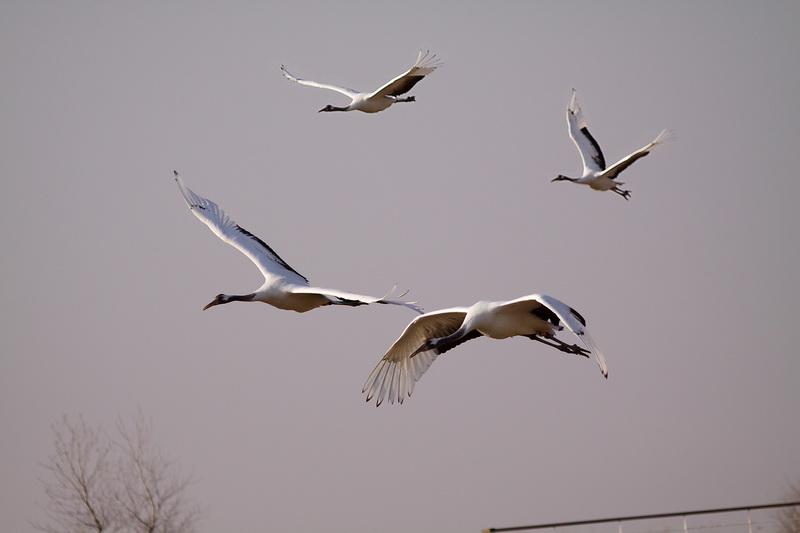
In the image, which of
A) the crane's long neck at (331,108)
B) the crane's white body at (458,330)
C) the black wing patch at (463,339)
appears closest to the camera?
the crane's white body at (458,330)

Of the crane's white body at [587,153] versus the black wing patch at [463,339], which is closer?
the black wing patch at [463,339]

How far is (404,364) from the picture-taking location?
54.6ft

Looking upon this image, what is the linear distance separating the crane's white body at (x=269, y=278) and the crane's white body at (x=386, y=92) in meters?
3.80

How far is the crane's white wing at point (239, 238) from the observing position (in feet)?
56.8

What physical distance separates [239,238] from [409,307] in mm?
4148

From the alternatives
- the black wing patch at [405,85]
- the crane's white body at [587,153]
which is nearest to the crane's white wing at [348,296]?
the black wing patch at [405,85]

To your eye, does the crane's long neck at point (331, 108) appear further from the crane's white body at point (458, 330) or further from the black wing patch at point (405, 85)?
the crane's white body at point (458, 330)

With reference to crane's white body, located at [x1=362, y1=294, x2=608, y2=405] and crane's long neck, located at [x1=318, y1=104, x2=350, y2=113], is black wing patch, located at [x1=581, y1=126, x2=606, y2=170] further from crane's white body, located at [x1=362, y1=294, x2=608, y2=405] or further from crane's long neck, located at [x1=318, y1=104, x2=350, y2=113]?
crane's white body, located at [x1=362, y1=294, x2=608, y2=405]

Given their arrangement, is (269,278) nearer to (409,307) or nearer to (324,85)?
(409,307)

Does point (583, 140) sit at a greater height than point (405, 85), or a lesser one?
greater

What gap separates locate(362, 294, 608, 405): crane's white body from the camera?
14328 mm

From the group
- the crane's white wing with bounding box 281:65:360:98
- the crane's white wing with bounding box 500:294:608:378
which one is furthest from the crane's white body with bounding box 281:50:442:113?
the crane's white wing with bounding box 500:294:608:378

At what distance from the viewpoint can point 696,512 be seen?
11.8m

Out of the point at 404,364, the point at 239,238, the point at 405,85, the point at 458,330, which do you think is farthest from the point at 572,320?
the point at 405,85
